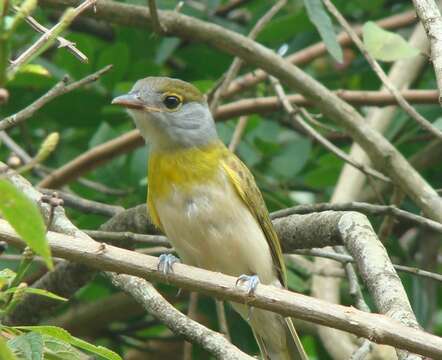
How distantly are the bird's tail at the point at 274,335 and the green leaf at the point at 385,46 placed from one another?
4.15 feet

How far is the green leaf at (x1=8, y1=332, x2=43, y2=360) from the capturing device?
2002 millimetres

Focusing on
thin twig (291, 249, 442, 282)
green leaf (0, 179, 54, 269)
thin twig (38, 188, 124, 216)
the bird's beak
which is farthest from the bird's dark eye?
green leaf (0, 179, 54, 269)

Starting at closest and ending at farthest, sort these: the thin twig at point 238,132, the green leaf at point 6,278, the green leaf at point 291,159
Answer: the green leaf at point 6,278
the thin twig at point 238,132
the green leaf at point 291,159

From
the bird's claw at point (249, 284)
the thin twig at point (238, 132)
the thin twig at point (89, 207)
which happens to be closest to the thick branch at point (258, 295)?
the bird's claw at point (249, 284)

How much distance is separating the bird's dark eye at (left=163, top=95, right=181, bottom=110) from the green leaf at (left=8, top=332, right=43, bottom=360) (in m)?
2.30

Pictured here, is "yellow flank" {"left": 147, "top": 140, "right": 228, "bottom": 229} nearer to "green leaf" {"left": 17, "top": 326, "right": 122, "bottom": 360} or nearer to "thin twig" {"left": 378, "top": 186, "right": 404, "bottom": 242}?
"thin twig" {"left": 378, "top": 186, "right": 404, "bottom": 242}

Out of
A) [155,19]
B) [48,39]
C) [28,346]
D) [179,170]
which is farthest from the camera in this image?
[155,19]

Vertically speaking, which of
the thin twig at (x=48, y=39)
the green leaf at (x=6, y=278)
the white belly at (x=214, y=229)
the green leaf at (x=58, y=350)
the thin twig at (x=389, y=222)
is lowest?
the green leaf at (x=58, y=350)

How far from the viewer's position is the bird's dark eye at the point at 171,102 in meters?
4.29

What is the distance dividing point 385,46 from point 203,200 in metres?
0.99

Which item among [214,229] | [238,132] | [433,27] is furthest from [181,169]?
[433,27]

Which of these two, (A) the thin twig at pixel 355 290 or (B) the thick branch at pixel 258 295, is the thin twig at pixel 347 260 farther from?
(B) the thick branch at pixel 258 295

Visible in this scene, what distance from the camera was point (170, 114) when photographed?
14.1ft

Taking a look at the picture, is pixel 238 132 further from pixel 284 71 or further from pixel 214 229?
pixel 214 229
